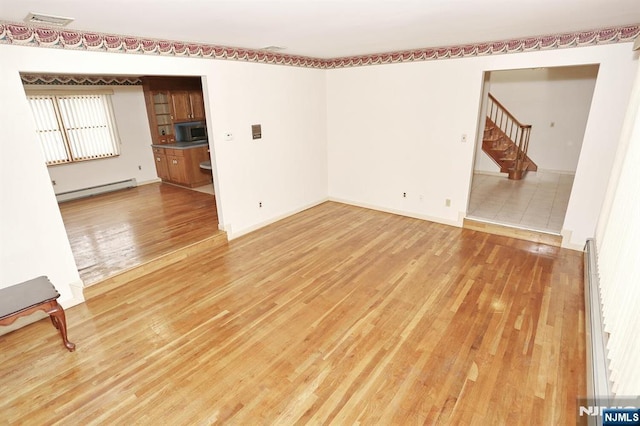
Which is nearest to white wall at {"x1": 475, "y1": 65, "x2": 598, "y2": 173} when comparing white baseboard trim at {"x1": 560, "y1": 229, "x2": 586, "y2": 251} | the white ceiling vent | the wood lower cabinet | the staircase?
the staircase

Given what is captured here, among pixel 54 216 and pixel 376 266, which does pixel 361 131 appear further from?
pixel 54 216

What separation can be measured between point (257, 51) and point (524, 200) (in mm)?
5080

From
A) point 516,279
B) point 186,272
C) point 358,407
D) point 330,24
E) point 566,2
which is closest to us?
point 358,407

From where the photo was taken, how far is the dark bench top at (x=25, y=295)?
92.0 inches

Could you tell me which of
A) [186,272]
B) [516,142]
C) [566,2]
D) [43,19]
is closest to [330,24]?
[566,2]

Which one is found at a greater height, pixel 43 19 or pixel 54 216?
pixel 43 19

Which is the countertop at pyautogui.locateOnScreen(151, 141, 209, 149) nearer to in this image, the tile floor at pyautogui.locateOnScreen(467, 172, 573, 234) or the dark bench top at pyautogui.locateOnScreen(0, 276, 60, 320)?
the dark bench top at pyautogui.locateOnScreen(0, 276, 60, 320)

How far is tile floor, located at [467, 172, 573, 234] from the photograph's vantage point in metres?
4.72

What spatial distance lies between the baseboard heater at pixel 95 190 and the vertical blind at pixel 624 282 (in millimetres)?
8082

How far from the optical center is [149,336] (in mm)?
2717

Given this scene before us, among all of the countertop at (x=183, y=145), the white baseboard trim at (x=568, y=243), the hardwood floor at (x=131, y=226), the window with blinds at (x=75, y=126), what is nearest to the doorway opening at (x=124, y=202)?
the hardwood floor at (x=131, y=226)

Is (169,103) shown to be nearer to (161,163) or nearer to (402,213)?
(161,163)

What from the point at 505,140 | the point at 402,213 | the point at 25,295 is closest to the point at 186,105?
the point at 402,213

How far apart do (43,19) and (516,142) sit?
8616 millimetres
